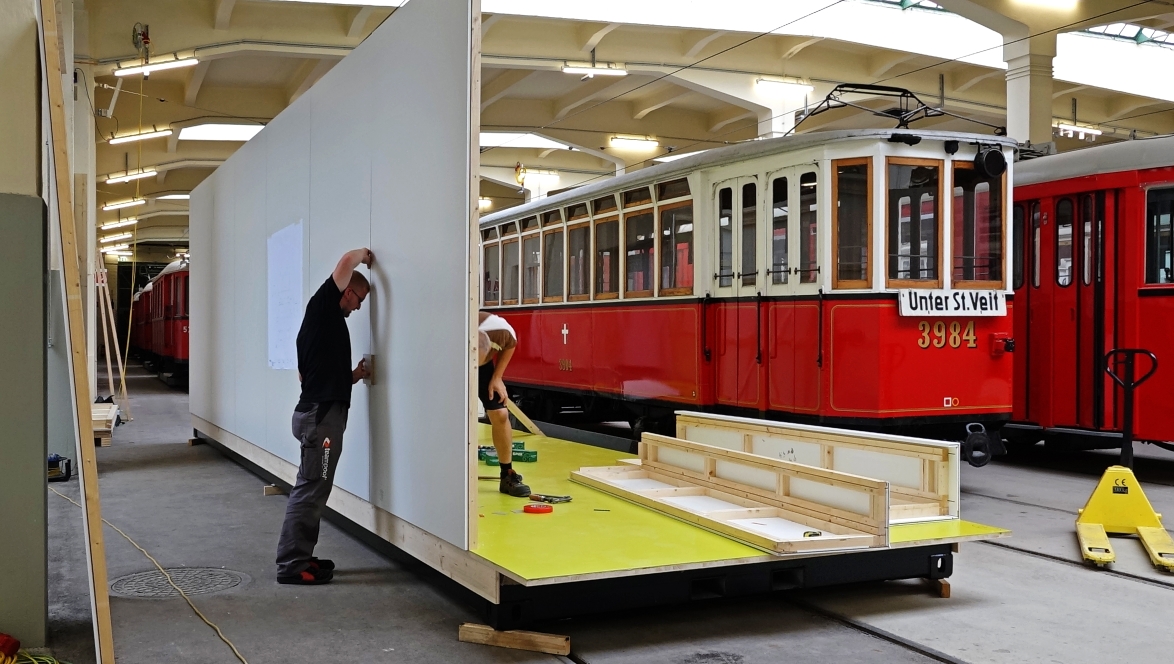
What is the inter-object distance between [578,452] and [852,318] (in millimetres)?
2802

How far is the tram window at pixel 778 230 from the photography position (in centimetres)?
933

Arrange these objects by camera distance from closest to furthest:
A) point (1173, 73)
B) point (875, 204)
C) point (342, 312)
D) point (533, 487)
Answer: point (342, 312) < point (533, 487) < point (875, 204) < point (1173, 73)

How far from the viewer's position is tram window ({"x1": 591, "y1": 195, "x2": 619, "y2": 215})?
11.9m

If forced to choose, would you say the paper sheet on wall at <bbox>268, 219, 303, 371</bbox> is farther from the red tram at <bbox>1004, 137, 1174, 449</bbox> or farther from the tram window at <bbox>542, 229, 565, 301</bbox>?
the red tram at <bbox>1004, 137, 1174, 449</bbox>

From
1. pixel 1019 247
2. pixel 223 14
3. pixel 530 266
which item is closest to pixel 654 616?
pixel 1019 247

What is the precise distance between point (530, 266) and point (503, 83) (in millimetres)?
8174

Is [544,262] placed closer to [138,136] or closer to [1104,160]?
[1104,160]

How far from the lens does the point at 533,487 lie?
25.2 feet

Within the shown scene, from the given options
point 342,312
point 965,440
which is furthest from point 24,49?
point 965,440

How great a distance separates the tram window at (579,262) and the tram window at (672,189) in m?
1.62

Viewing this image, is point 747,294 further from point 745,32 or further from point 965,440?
point 745,32

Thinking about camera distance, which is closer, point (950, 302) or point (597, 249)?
point (950, 302)

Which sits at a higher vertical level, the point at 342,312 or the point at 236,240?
the point at 236,240

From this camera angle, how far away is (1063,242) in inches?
428
